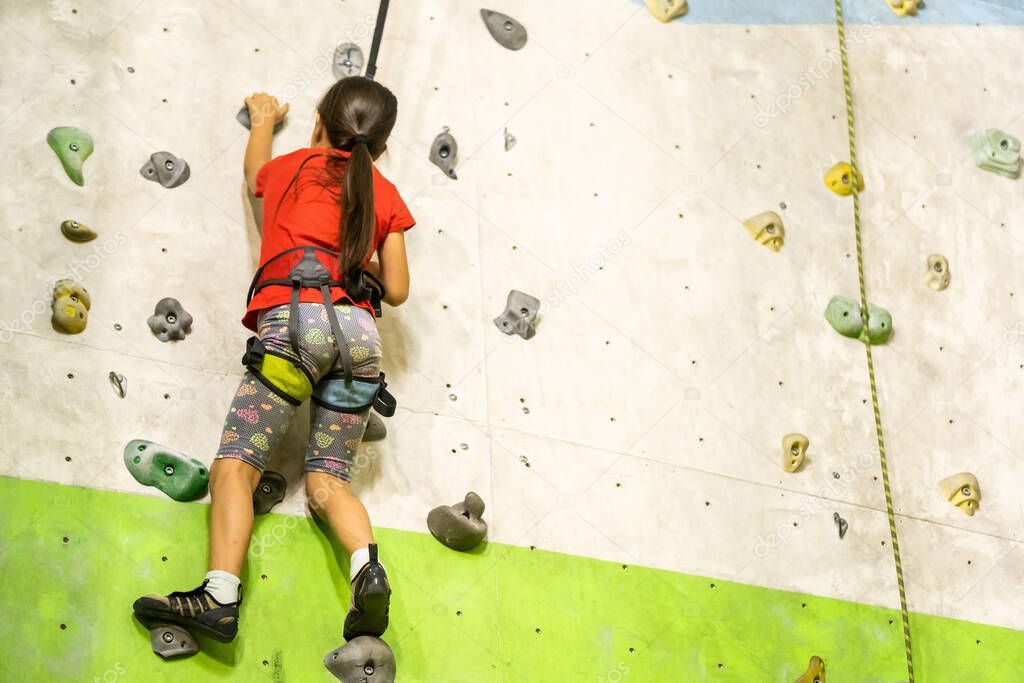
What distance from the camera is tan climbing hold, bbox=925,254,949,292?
11.6ft

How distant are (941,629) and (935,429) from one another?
0.56 m

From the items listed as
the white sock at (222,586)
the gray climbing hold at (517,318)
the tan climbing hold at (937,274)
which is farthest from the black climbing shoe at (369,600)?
the tan climbing hold at (937,274)

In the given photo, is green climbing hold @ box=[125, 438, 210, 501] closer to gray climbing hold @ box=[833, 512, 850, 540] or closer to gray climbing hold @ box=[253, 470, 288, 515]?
gray climbing hold @ box=[253, 470, 288, 515]

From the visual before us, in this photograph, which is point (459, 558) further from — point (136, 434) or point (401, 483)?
point (136, 434)

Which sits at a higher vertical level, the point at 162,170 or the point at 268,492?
the point at 162,170

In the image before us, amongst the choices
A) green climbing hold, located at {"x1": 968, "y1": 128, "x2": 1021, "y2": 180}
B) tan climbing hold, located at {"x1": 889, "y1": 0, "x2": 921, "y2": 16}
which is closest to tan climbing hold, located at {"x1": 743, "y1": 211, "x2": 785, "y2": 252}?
green climbing hold, located at {"x1": 968, "y1": 128, "x2": 1021, "y2": 180}

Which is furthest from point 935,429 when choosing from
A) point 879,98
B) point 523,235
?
point 523,235

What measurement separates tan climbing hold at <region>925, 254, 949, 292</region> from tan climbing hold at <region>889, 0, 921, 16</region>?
2.75 ft

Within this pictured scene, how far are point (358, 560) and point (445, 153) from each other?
45.1 inches

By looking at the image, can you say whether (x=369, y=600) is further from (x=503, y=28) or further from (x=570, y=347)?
(x=503, y=28)

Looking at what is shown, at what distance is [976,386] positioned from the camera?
3484 millimetres

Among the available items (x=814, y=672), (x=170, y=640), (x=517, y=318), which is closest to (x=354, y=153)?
(x=517, y=318)

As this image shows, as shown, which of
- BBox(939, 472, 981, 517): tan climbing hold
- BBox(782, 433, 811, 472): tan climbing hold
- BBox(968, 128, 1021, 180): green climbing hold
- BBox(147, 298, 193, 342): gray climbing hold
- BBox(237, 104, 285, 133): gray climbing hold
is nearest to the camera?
BBox(147, 298, 193, 342): gray climbing hold

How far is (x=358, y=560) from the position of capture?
2.37m
